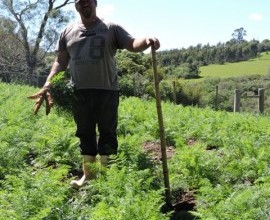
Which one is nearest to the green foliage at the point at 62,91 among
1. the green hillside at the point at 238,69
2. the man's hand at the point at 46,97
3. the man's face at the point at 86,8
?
the man's hand at the point at 46,97

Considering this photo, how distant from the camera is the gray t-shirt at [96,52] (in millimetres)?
5555

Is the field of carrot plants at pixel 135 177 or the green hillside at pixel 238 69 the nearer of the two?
the field of carrot plants at pixel 135 177

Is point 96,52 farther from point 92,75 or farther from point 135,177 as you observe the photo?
point 135,177

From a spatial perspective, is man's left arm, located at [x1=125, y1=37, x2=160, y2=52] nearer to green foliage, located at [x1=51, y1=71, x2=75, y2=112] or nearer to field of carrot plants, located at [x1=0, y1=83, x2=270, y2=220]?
green foliage, located at [x1=51, y1=71, x2=75, y2=112]

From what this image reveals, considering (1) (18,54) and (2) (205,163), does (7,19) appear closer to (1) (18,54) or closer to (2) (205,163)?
(1) (18,54)

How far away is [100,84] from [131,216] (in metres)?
2.06

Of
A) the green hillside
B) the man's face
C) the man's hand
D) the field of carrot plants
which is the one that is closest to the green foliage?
the man's hand

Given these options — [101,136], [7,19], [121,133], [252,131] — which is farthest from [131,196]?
[7,19]

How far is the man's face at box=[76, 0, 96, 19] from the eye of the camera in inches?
218

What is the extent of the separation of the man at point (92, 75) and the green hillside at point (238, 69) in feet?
181

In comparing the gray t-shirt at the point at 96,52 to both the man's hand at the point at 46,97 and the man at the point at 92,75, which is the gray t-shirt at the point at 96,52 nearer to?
the man at the point at 92,75

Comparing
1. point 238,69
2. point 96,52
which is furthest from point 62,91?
point 238,69

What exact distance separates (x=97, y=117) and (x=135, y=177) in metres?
1.02

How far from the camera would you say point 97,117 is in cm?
584
